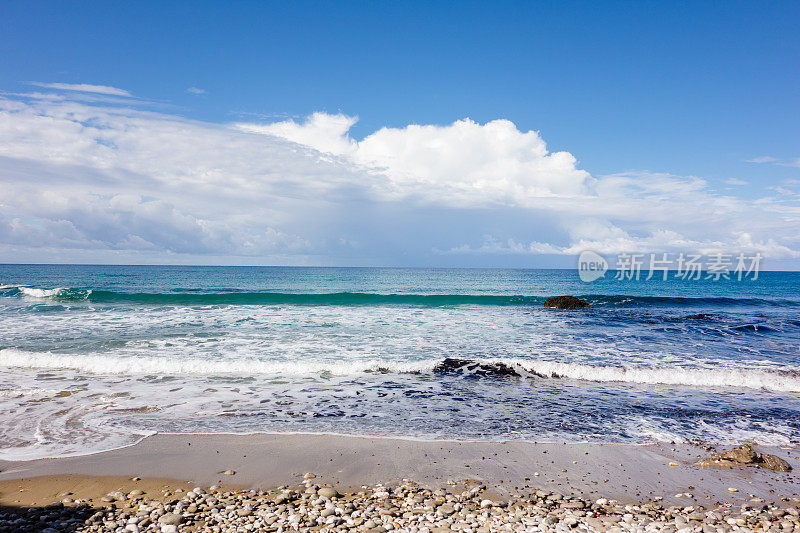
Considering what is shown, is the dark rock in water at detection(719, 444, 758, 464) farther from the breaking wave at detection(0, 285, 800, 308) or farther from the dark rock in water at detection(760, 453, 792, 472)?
the breaking wave at detection(0, 285, 800, 308)

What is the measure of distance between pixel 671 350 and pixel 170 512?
16413mm

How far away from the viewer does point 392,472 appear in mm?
5859

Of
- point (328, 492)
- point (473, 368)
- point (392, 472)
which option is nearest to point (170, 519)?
point (328, 492)

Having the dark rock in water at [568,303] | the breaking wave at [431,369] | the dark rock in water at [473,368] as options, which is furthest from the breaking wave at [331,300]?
the dark rock in water at [473,368]

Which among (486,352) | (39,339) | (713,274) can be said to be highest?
(713,274)

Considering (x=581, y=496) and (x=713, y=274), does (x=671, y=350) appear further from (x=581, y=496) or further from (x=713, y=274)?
(x=713, y=274)

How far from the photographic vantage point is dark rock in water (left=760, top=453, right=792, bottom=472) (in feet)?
20.4

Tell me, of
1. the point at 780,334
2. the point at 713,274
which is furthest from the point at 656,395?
the point at 713,274

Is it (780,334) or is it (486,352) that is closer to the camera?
(486,352)

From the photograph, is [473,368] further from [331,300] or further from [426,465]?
[331,300]

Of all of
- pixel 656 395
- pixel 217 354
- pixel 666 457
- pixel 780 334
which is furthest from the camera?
pixel 780 334

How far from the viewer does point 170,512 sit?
183 inches

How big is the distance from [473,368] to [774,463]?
6.74m

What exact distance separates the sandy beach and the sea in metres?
0.47
